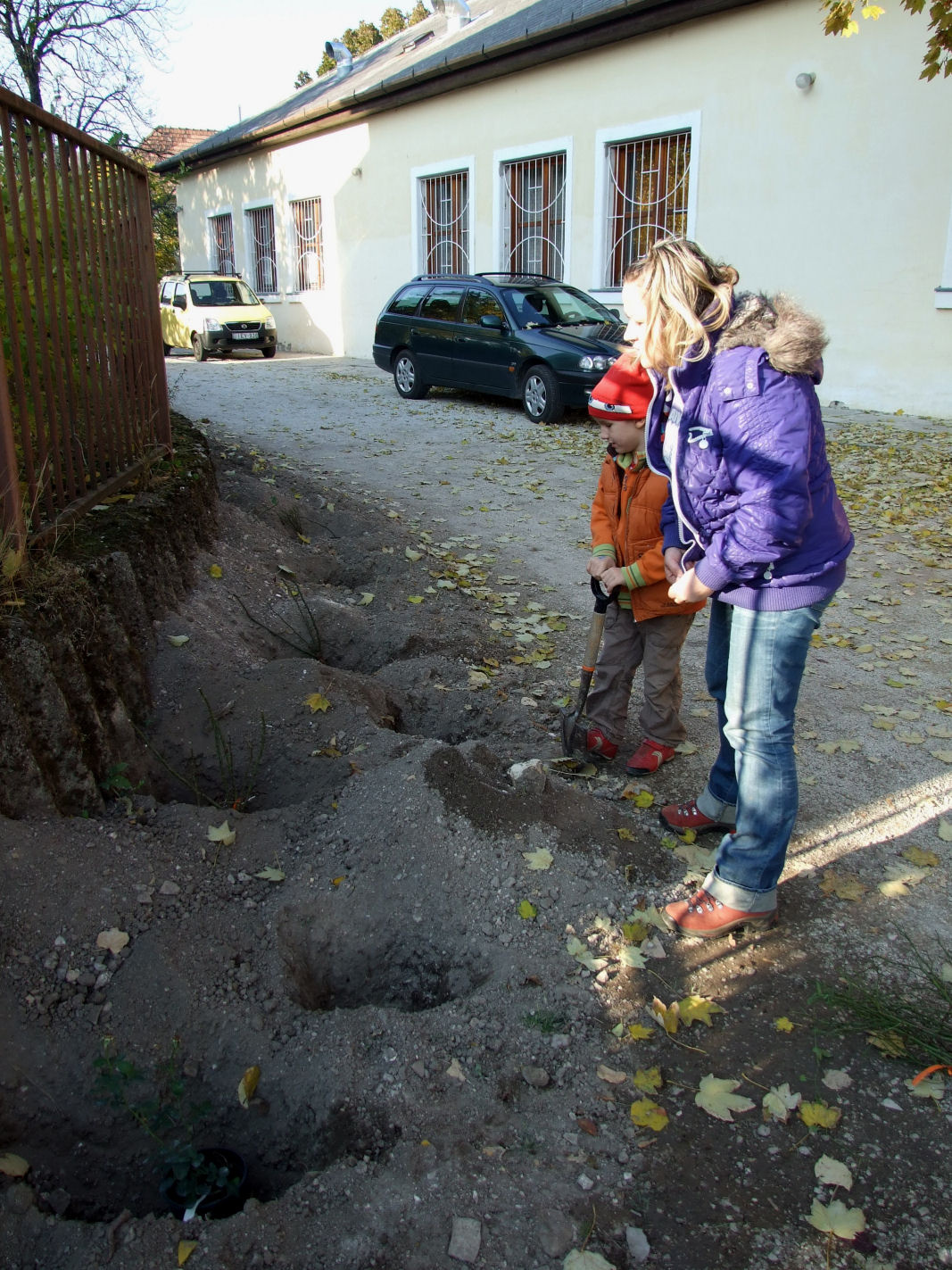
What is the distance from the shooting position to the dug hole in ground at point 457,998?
2072mm

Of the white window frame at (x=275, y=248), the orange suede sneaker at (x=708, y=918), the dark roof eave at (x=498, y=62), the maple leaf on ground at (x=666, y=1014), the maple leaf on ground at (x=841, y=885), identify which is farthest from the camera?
the white window frame at (x=275, y=248)

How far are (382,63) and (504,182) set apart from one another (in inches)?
344

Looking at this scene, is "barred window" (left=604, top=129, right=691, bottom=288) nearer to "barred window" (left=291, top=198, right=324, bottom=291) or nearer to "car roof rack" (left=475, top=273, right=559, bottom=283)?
"car roof rack" (left=475, top=273, right=559, bottom=283)

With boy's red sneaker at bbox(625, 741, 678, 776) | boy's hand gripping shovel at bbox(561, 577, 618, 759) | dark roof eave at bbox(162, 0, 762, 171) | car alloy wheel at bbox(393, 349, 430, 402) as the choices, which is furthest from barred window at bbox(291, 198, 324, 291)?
boy's red sneaker at bbox(625, 741, 678, 776)

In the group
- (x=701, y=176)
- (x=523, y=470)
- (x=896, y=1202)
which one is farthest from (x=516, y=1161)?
(x=701, y=176)

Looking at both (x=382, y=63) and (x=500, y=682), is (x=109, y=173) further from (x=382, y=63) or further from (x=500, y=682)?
(x=382, y=63)

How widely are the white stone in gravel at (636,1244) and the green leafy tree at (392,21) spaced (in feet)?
175

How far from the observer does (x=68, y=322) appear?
153 inches

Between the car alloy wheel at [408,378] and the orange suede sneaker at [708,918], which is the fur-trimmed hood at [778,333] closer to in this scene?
the orange suede sneaker at [708,918]

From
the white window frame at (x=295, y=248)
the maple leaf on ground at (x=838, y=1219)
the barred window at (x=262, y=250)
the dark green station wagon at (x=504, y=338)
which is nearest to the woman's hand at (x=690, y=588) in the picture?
the maple leaf on ground at (x=838, y=1219)

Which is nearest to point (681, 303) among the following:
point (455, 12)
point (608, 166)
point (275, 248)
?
point (608, 166)

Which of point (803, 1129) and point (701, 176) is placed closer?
point (803, 1129)

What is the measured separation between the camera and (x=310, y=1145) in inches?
92.5

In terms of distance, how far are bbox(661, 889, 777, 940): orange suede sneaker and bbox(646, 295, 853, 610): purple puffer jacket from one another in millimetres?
921
